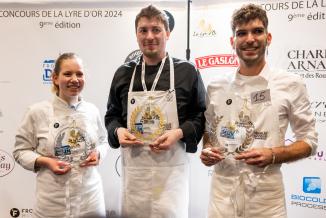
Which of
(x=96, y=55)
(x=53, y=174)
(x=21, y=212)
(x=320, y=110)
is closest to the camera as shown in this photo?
(x=53, y=174)

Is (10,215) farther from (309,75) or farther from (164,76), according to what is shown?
(309,75)

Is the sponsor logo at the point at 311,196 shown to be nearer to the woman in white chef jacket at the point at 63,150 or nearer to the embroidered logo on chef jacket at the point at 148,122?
the embroidered logo on chef jacket at the point at 148,122

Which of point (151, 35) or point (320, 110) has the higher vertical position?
point (151, 35)

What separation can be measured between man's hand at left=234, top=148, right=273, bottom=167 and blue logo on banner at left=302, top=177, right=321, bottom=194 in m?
1.17

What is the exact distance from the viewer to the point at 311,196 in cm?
251

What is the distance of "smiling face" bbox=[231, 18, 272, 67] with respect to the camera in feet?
5.11

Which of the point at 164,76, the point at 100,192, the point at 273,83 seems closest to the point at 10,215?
the point at 100,192

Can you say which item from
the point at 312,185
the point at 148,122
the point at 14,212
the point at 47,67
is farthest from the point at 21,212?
the point at 312,185

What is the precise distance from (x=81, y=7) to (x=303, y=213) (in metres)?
2.13

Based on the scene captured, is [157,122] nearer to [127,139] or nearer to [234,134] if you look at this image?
[127,139]

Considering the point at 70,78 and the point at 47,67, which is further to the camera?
the point at 47,67

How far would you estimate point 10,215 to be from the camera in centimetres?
292

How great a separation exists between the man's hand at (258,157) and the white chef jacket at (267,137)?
0.19ft

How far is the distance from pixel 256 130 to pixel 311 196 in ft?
4.05
